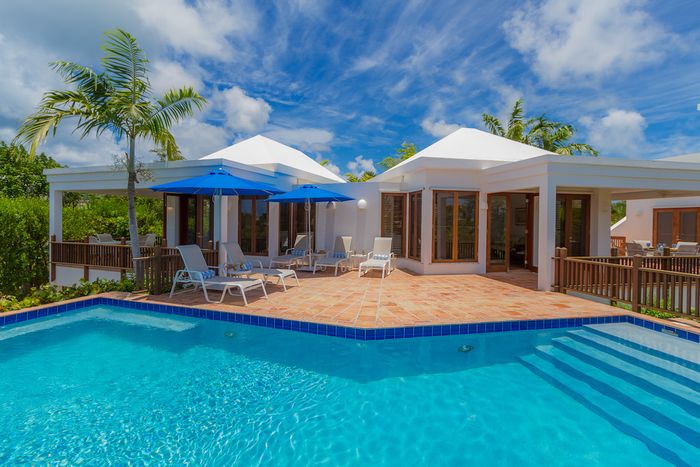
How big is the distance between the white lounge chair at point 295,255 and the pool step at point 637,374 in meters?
7.64

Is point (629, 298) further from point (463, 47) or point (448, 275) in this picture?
point (463, 47)

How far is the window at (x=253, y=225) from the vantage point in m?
11.9

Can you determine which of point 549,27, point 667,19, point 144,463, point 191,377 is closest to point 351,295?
point 191,377

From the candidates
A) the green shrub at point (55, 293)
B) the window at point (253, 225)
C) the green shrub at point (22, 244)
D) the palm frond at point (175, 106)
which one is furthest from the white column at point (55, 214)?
the palm frond at point (175, 106)

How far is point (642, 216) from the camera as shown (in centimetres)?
1925

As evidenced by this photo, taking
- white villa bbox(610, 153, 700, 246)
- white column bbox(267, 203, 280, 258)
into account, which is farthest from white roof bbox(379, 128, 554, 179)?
white villa bbox(610, 153, 700, 246)

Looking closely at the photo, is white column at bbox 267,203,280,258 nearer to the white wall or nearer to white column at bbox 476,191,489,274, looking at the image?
white column at bbox 476,191,489,274

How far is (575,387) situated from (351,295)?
448 centimetres

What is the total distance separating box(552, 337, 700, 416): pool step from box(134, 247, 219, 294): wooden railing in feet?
25.7

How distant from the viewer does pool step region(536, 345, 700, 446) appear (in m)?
3.56

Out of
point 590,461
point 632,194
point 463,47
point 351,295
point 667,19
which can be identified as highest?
point 463,47

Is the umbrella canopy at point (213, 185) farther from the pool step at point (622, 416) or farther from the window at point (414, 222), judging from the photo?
the pool step at point (622, 416)

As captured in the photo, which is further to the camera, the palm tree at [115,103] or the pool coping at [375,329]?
the palm tree at [115,103]

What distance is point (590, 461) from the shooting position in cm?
305
